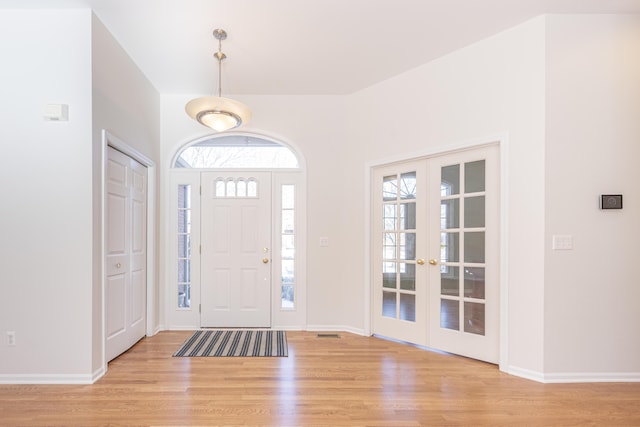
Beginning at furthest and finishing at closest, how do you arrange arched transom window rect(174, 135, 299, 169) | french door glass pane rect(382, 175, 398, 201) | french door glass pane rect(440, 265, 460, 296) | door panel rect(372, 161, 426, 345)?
arched transom window rect(174, 135, 299, 169)
french door glass pane rect(382, 175, 398, 201)
door panel rect(372, 161, 426, 345)
french door glass pane rect(440, 265, 460, 296)

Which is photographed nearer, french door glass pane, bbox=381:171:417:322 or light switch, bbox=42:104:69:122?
light switch, bbox=42:104:69:122

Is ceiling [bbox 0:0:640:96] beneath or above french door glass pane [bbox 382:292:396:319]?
above

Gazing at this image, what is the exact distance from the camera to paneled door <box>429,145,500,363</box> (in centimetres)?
318

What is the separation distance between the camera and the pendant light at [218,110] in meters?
2.94

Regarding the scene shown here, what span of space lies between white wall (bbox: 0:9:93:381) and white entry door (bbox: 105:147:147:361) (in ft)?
0.96

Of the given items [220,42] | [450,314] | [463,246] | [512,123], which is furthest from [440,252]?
[220,42]

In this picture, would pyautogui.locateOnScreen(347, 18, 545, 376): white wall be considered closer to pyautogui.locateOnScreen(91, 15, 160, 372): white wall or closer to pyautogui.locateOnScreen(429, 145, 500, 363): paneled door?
pyautogui.locateOnScreen(429, 145, 500, 363): paneled door

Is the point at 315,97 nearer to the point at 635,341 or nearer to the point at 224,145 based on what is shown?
the point at 224,145

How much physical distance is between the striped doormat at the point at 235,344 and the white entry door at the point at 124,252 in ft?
1.91

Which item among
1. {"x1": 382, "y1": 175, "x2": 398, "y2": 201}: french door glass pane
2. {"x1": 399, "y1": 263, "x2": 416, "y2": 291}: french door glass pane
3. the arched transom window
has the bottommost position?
{"x1": 399, "y1": 263, "x2": 416, "y2": 291}: french door glass pane

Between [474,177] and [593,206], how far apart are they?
0.94 metres

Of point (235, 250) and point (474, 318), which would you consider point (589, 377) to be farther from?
point (235, 250)

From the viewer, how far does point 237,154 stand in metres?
4.47

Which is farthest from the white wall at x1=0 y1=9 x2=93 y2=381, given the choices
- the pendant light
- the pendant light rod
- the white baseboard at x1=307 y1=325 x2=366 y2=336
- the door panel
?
the door panel
